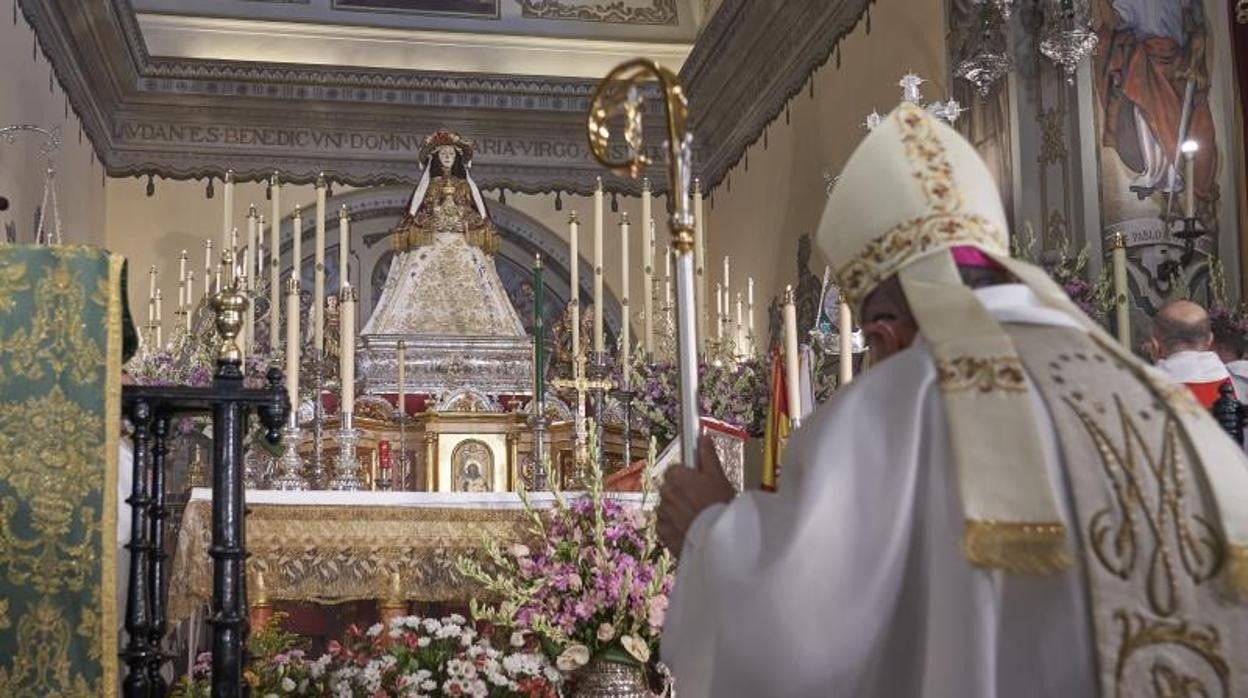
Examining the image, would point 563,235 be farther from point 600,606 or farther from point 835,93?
point 600,606

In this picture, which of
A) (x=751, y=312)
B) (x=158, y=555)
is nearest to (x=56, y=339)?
(x=158, y=555)

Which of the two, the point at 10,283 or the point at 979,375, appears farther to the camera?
the point at 10,283

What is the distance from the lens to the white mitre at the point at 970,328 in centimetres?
205

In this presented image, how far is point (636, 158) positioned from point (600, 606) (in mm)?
1883

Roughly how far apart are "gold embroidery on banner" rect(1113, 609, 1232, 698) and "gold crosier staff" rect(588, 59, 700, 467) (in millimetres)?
694

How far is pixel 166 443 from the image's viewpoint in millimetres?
3406

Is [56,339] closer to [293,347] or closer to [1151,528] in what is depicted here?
[293,347]

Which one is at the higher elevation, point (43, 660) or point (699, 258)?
point (699, 258)

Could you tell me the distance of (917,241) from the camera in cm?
228

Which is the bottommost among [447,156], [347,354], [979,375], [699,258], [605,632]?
[605,632]

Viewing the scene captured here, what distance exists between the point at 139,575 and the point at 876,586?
1.84 metres

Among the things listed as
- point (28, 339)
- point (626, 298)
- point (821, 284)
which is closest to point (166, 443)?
point (28, 339)

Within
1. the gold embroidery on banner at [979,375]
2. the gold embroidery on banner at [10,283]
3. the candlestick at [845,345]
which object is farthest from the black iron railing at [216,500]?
the candlestick at [845,345]

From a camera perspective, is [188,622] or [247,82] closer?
[188,622]
